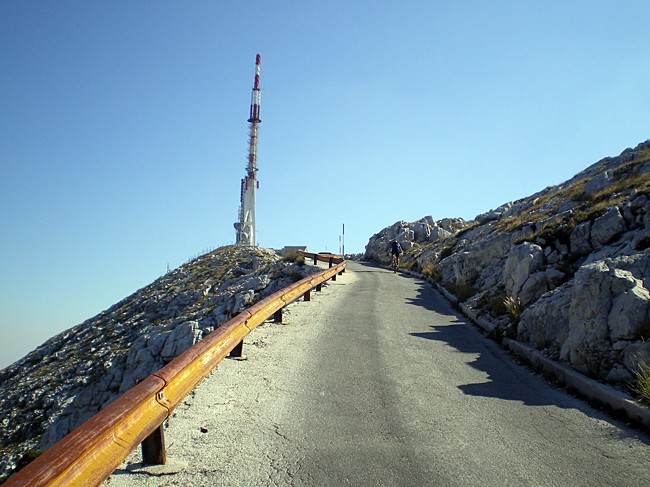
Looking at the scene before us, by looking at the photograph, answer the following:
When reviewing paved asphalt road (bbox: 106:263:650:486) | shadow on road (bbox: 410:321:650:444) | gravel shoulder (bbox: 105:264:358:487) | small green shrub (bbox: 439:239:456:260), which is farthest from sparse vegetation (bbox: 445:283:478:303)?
small green shrub (bbox: 439:239:456:260)

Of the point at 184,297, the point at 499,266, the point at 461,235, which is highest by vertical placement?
the point at 461,235

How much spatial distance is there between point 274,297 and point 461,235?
25902 millimetres

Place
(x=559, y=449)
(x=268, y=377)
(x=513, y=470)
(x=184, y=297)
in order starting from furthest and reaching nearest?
1. (x=184, y=297)
2. (x=268, y=377)
3. (x=559, y=449)
4. (x=513, y=470)

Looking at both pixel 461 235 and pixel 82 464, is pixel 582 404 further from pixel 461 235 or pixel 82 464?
pixel 461 235

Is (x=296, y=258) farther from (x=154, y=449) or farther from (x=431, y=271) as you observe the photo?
(x=154, y=449)

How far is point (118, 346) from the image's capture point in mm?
24656

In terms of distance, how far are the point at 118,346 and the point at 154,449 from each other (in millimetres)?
22489

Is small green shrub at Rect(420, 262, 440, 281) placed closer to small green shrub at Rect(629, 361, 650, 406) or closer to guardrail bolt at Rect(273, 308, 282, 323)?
guardrail bolt at Rect(273, 308, 282, 323)

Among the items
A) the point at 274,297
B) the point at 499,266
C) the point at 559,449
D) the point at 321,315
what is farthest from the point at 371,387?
the point at 499,266

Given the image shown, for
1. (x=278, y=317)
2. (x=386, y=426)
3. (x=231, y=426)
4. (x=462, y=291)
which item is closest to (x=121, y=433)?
(x=231, y=426)

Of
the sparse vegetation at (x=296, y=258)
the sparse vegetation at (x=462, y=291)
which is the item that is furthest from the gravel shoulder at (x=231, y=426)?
the sparse vegetation at (x=296, y=258)

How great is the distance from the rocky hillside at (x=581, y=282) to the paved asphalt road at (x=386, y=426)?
3.05ft

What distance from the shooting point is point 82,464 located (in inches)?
117

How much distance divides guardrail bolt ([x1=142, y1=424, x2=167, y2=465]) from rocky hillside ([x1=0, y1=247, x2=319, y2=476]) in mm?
15203
